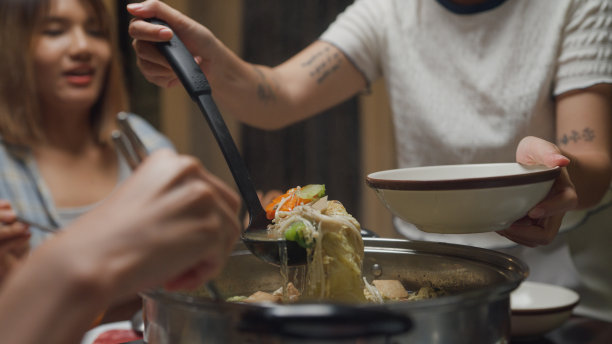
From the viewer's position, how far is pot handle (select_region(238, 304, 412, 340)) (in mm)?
494

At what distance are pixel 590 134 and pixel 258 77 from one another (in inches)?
35.1

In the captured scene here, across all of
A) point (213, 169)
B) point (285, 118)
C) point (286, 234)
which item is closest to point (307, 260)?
point (286, 234)

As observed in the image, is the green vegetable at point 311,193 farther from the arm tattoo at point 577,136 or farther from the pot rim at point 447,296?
the arm tattoo at point 577,136

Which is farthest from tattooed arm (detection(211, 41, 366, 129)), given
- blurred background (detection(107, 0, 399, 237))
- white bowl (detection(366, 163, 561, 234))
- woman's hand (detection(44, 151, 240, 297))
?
blurred background (detection(107, 0, 399, 237))

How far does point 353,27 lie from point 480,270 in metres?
1.02

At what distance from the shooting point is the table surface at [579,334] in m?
1.07

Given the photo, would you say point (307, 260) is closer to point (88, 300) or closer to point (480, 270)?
point (480, 270)

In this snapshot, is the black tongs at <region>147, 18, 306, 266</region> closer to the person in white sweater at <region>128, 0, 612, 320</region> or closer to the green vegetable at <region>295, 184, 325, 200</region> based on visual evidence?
the green vegetable at <region>295, 184, 325, 200</region>

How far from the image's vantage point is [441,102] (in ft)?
5.53

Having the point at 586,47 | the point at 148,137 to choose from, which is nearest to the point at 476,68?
the point at 586,47

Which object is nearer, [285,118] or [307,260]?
[307,260]

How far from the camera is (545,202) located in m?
0.95

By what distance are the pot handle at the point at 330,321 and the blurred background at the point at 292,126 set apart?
108 inches

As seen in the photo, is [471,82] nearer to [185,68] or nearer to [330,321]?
[185,68]
